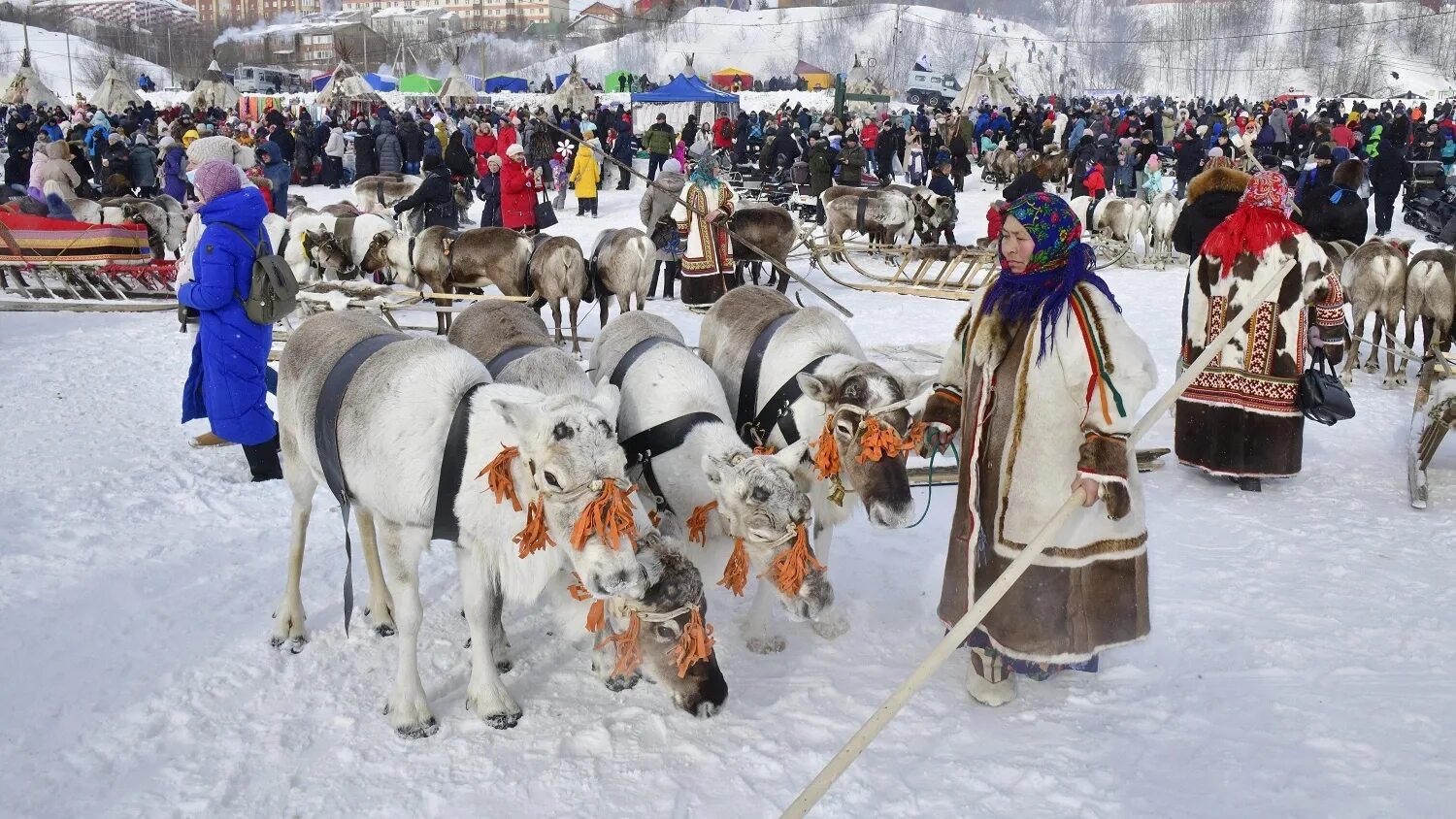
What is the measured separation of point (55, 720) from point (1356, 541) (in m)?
5.49

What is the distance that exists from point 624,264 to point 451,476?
6206 mm

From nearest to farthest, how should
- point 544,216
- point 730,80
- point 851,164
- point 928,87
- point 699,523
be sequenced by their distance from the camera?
point 699,523
point 544,216
point 851,164
point 928,87
point 730,80

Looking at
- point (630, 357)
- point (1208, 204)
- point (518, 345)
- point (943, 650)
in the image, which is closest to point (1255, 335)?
point (1208, 204)

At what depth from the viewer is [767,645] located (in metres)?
3.97

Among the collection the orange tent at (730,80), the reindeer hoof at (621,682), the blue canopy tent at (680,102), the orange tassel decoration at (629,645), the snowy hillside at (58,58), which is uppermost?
the snowy hillside at (58,58)

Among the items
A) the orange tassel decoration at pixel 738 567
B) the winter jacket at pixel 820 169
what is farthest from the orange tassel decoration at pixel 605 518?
the winter jacket at pixel 820 169

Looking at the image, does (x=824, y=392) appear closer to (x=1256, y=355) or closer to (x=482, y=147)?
(x=1256, y=355)

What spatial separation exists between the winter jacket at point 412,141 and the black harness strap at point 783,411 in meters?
18.1

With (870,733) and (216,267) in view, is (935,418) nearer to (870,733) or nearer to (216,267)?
(870,733)

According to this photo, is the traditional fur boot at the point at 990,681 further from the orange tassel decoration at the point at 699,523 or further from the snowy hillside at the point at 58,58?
the snowy hillside at the point at 58,58

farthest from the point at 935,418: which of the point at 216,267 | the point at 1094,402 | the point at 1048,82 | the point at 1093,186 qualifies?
the point at 1048,82

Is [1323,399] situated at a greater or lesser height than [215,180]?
lesser

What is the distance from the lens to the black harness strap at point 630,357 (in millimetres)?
4191

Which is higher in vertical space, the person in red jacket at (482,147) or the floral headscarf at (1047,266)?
the person in red jacket at (482,147)
